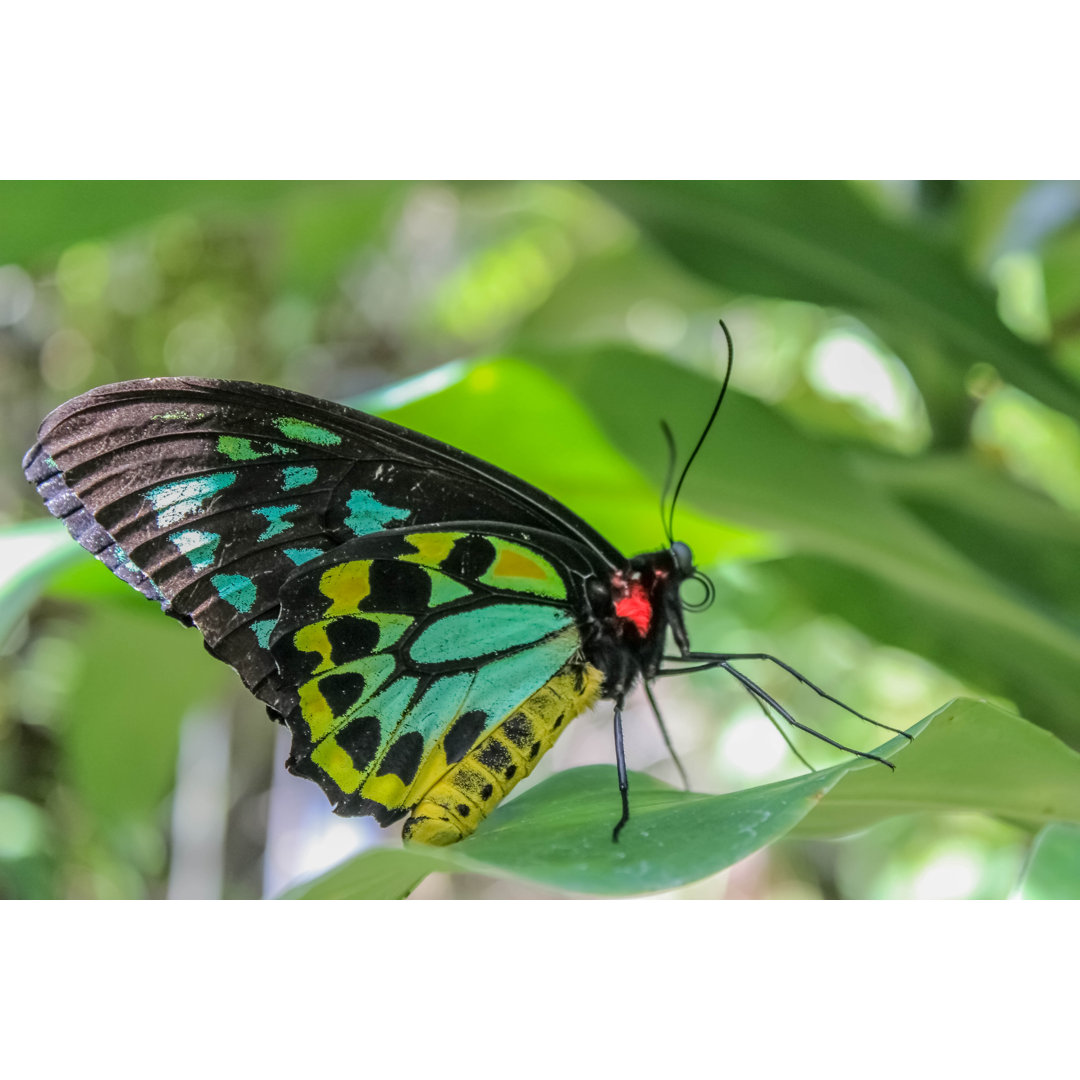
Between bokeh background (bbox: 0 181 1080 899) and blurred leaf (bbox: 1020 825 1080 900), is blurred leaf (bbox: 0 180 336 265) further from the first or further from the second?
blurred leaf (bbox: 1020 825 1080 900)

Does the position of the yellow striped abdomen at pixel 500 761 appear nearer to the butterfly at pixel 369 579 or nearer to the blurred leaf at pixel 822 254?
the butterfly at pixel 369 579

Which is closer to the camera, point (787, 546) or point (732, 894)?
point (787, 546)

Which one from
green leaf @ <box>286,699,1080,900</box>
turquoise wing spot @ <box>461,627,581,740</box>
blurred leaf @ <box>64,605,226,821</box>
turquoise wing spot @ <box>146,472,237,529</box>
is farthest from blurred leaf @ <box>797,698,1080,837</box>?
blurred leaf @ <box>64,605,226,821</box>

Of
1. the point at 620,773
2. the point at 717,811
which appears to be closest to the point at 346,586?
the point at 620,773

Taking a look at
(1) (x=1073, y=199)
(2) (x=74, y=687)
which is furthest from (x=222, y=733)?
(1) (x=1073, y=199)

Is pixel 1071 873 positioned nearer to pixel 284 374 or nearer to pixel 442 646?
pixel 442 646

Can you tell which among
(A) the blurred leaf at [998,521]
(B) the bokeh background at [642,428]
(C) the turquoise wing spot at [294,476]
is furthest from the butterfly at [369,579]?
(A) the blurred leaf at [998,521]
